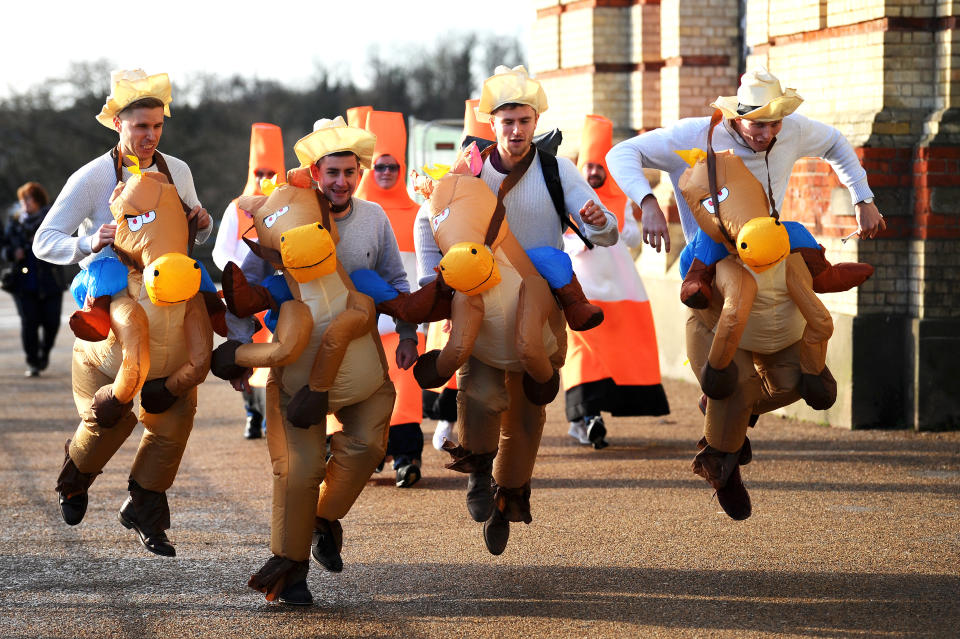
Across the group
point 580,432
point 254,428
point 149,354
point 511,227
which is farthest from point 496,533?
point 254,428

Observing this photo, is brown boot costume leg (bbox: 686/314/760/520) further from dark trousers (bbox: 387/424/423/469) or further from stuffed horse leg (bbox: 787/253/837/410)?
dark trousers (bbox: 387/424/423/469)

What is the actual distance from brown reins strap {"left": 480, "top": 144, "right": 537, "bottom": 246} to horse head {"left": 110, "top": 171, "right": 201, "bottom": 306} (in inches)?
49.0

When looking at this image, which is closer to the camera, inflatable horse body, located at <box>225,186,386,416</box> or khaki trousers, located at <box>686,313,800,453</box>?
inflatable horse body, located at <box>225,186,386,416</box>

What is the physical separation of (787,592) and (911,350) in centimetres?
459

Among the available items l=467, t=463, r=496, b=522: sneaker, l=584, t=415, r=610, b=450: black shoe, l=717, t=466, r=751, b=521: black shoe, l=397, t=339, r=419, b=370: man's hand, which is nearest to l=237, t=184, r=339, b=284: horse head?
l=397, t=339, r=419, b=370: man's hand

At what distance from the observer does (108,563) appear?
22.2 feet

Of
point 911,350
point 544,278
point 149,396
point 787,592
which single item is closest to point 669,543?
point 787,592

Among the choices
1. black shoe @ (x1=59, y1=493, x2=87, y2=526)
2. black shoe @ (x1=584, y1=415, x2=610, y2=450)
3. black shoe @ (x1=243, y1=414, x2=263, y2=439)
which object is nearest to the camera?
black shoe @ (x1=59, y1=493, x2=87, y2=526)

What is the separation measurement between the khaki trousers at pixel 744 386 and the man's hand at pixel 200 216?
219 centimetres

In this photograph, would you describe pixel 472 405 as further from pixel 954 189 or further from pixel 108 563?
pixel 954 189

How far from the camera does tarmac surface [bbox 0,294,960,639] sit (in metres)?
5.66

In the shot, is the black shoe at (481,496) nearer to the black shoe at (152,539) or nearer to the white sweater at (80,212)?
the black shoe at (152,539)

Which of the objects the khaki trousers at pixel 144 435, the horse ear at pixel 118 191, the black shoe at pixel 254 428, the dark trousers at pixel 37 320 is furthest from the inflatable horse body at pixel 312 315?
the dark trousers at pixel 37 320

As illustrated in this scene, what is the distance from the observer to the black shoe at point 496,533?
6.46m
